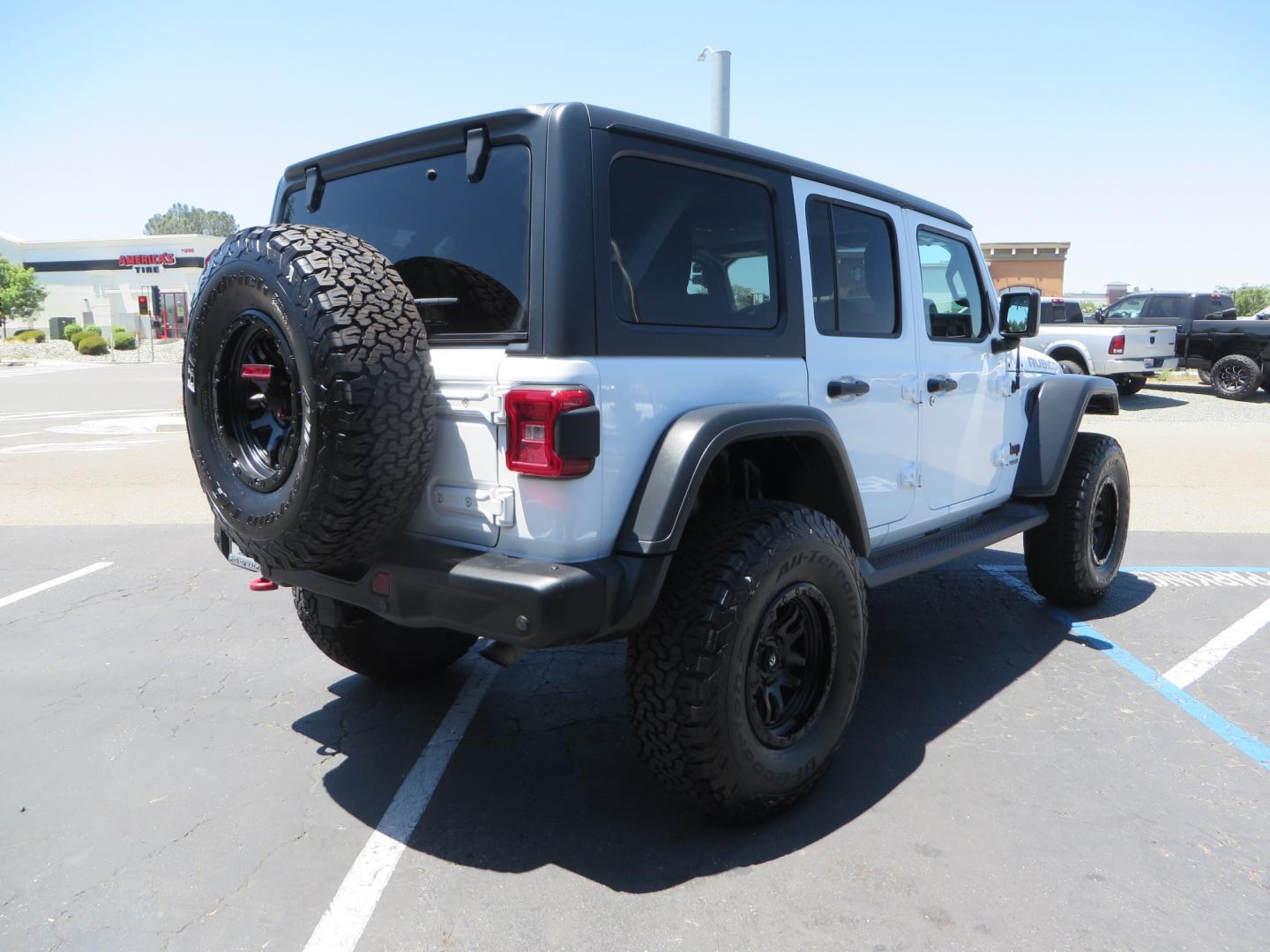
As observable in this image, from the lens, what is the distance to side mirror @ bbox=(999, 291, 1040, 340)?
452 centimetres

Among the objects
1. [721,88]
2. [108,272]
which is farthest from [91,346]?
[721,88]

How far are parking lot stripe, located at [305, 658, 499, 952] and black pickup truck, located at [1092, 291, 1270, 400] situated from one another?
1666 centimetres

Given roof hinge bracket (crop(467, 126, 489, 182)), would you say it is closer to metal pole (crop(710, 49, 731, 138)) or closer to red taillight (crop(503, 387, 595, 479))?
red taillight (crop(503, 387, 595, 479))

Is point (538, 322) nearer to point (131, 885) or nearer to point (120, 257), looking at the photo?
point (131, 885)

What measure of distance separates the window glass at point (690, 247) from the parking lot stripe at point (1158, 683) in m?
2.38

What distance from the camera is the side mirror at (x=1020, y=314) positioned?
4523 mm

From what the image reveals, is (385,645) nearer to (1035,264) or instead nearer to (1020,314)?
(1020,314)

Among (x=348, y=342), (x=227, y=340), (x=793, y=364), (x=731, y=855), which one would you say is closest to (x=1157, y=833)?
(x=731, y=855)

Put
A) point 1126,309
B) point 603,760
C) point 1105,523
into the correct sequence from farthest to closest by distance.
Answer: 1. point 1126,309
2. point 1105,523
3. point 603,760

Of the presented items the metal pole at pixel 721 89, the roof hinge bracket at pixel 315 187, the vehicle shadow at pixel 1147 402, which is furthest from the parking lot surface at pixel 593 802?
the vehicle shadow at pixel 1147 402

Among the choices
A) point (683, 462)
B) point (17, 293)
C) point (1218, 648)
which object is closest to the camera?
point (683, 462)

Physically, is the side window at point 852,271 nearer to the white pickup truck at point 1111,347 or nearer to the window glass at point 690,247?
the window glass at point 690,247

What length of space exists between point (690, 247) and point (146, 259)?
67442 mm

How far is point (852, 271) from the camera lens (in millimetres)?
3666
